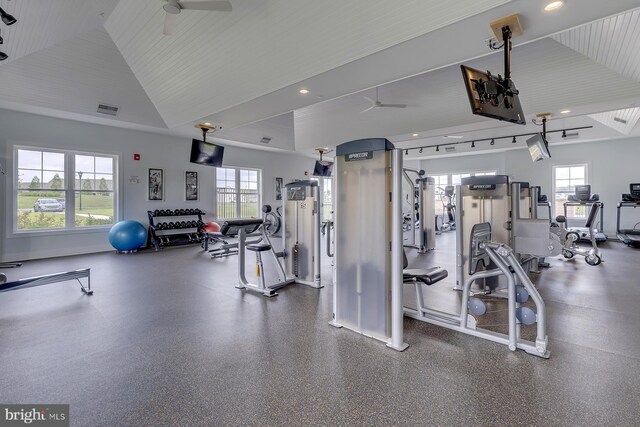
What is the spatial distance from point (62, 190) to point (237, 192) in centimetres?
473

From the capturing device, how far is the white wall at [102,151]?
6.52m

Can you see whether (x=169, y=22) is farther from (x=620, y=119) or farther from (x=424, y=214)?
(x=620, y=119)

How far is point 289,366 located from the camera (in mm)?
2496

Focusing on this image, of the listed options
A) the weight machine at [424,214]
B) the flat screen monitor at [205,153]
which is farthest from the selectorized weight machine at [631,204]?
the flat screen monitor at [205,153]

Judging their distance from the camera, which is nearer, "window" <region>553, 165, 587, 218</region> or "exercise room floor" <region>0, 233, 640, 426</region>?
"exercise room floor" <region>0, 233, 640, 426</region>

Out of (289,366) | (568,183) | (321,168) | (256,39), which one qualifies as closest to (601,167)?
(568,183)

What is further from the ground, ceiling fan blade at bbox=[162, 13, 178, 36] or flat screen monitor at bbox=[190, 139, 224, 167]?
ceiling fan blade at bbox=[162, 13, 178, 36]

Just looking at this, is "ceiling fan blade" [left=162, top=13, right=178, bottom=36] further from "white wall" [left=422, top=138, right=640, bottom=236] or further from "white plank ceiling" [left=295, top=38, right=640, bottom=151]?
"white wall" [left=422, top=138, right=640, bottom=236]

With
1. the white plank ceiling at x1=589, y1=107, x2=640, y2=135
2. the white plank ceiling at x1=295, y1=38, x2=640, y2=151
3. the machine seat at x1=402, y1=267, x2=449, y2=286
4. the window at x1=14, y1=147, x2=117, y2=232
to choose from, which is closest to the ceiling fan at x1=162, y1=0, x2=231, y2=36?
the machine seat at x1=402, y1=267, x2=449, y2=286

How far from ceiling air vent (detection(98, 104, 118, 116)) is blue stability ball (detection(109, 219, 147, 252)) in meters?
2.58

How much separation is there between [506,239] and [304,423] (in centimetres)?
404

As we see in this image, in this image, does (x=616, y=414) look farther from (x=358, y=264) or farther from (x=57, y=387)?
(x=57, y=387)

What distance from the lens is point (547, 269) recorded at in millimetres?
5820

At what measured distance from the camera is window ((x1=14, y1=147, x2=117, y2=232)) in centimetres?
676
